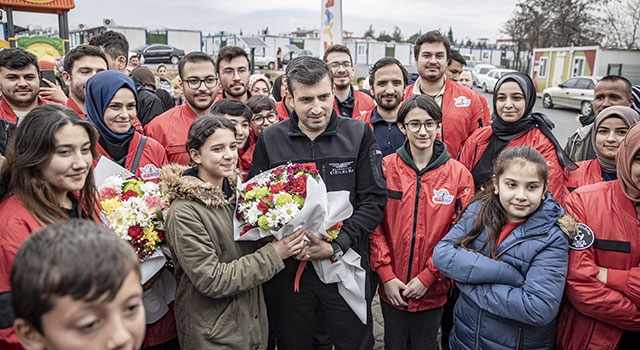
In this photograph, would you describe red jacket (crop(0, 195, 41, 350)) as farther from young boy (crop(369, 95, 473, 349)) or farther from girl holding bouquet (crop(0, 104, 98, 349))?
young boy (crop(369, 95, 473, 349))

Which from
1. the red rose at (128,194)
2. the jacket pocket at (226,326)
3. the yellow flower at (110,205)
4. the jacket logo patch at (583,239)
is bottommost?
the jacket pocket at (226,326)

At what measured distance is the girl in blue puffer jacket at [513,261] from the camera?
2529 millimetres

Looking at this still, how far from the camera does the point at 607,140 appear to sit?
3.19 metres

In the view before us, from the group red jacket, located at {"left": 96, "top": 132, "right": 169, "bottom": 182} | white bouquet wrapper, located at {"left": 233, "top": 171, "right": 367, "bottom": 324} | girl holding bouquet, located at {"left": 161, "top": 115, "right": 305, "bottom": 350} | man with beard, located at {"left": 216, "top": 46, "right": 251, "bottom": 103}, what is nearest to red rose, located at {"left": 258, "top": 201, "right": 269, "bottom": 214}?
white bouquet wrapper, located at {"left": 233, "top": 171, "right": 367, "bottom": 324}

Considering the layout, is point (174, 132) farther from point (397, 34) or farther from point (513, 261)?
point (397, 34)

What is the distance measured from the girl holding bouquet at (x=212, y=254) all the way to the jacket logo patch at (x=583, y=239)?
164 cm

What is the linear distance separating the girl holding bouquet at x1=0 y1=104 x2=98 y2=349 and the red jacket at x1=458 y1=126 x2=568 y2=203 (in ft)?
9.91

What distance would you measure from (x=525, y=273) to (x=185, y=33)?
52.0 m

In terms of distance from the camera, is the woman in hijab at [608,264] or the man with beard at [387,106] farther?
the man with beard at [387,106]

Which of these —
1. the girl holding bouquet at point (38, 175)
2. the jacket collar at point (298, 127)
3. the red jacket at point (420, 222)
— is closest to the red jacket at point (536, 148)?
the red jacket at point (420, 222)

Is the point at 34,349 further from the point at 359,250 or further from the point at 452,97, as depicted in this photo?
the point at 452,97

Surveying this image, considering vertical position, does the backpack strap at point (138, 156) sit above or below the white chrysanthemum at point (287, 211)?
above

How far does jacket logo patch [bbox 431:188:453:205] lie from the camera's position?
10.5ft

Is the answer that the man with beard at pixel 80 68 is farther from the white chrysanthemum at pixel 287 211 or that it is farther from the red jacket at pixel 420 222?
the red jacket at pixel 420 222
